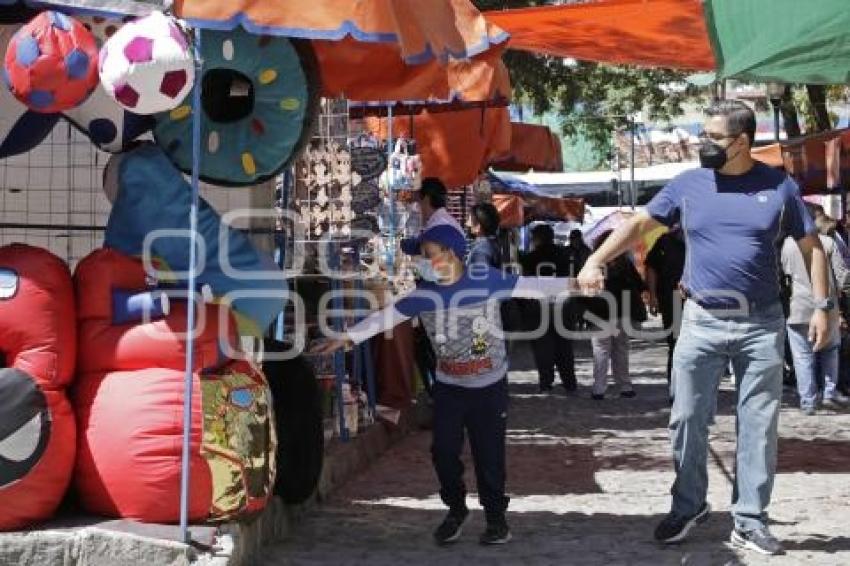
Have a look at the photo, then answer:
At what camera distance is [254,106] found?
6.86 meters

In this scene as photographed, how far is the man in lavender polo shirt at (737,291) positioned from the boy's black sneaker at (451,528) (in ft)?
3.69

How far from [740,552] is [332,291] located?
3.91 meters

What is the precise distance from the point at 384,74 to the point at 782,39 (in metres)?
2.28

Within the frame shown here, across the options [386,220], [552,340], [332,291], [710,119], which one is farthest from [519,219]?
[710,119]

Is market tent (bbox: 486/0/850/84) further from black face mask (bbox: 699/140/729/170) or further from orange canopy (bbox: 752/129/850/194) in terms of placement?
orange canopy (bbox: 752/129/850/194)

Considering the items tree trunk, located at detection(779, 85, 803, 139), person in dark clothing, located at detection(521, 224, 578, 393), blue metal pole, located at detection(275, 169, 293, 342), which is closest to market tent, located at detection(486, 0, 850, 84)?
blue metal pole, located at detection(275, 169, 293, 342)

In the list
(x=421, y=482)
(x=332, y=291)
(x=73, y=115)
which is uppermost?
(x=73, y=115)

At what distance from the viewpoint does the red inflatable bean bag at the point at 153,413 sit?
5840 millimetres

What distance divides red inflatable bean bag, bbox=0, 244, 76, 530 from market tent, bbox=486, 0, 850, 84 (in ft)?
Answer: 12.2

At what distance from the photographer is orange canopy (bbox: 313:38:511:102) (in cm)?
795

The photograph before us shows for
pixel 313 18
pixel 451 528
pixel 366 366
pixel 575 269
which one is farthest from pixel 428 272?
pixel 575 269

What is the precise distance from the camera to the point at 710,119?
22.8 feet

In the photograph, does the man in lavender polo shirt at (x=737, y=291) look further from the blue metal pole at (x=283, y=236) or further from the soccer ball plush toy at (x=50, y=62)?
the blue metal pole at (x=283, y=236)

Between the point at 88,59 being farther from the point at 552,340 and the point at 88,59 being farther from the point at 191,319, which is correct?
the point at 552,340
